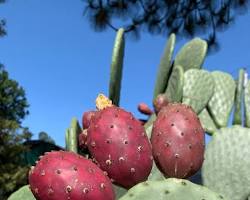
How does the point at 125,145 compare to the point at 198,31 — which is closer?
the point at 125,145

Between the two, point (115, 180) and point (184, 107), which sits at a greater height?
point (184, 107)

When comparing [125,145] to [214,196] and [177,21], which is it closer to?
[214,196]

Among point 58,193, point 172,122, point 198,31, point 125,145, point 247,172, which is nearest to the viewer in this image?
point 58,193

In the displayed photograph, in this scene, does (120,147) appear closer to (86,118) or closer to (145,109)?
(86,118)

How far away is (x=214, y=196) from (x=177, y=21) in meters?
6.73

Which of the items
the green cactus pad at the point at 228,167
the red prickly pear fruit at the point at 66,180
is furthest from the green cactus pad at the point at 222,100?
the red prickly pear fruit at the point at 66,180

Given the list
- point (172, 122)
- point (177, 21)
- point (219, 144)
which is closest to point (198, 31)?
point (177, 21)

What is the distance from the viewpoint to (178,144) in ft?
5.35

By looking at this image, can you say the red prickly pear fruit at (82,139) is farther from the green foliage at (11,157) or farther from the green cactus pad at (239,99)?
the green foliage at (11,157)

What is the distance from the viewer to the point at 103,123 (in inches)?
62.0

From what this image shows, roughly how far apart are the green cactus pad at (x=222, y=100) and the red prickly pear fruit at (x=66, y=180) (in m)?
1.52

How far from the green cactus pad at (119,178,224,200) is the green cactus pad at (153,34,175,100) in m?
1.48

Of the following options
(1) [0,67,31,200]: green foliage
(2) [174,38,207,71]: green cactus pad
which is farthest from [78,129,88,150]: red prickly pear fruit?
(1) [0,67,31,200]: green foliage

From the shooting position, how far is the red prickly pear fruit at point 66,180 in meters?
1.43
